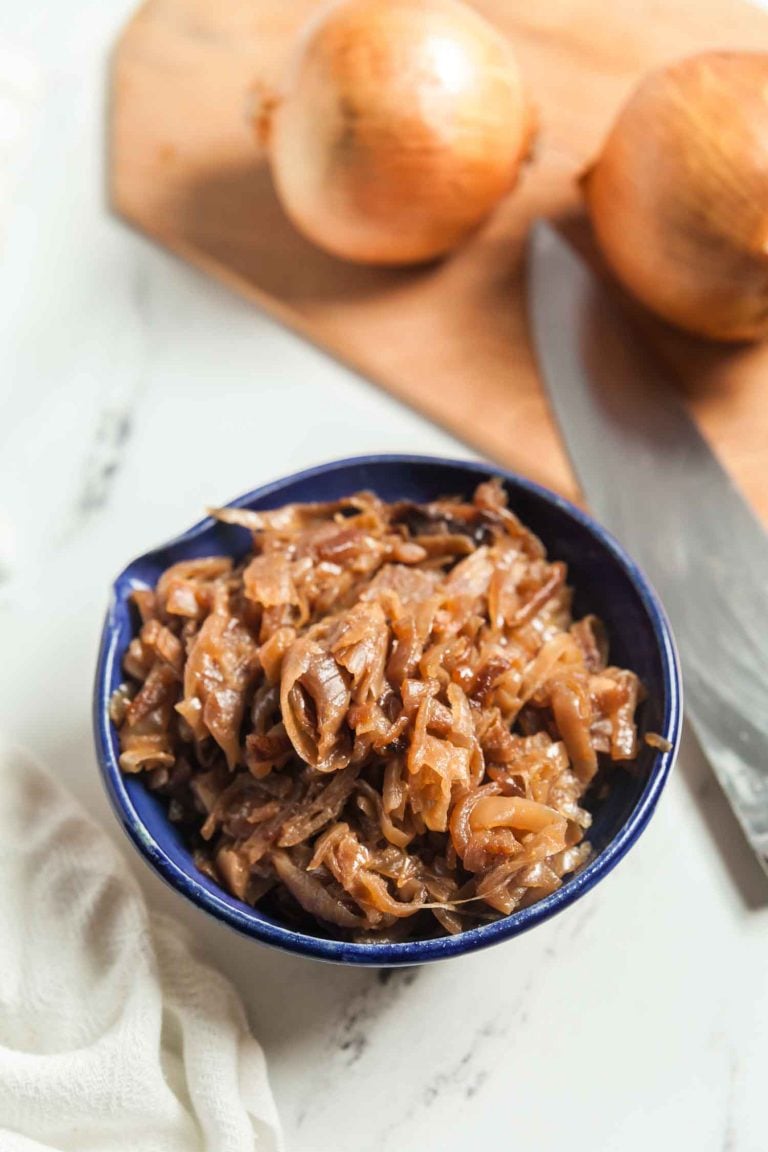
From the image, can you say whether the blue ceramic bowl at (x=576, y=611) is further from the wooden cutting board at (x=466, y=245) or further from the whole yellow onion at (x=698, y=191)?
the whole yellow onion at (x=698, y=191)

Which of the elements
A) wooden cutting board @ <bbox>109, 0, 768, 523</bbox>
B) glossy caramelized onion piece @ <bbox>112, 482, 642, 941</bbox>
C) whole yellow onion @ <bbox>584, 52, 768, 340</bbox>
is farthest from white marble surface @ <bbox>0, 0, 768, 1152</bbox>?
whole yellow onion @ <bbox>584, 52, 768, 340</bbox>

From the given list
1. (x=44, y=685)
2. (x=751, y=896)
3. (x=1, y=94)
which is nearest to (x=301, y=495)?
(x=44, y=685)

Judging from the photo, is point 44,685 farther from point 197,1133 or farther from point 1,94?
point 1,94

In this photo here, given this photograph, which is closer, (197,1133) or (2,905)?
(197,1133)

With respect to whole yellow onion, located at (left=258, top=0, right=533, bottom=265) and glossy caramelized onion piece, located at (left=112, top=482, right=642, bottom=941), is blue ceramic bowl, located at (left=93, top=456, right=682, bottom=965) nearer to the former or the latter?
glossy caramelized onion piece, located at (left=112, top=482, right=642, bottom=941)

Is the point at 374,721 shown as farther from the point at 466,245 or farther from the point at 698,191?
the point at 466,245

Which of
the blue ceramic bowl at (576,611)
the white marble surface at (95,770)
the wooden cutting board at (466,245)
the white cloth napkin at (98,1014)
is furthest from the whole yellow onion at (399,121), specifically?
the white cloth napkin at (98,1014)
